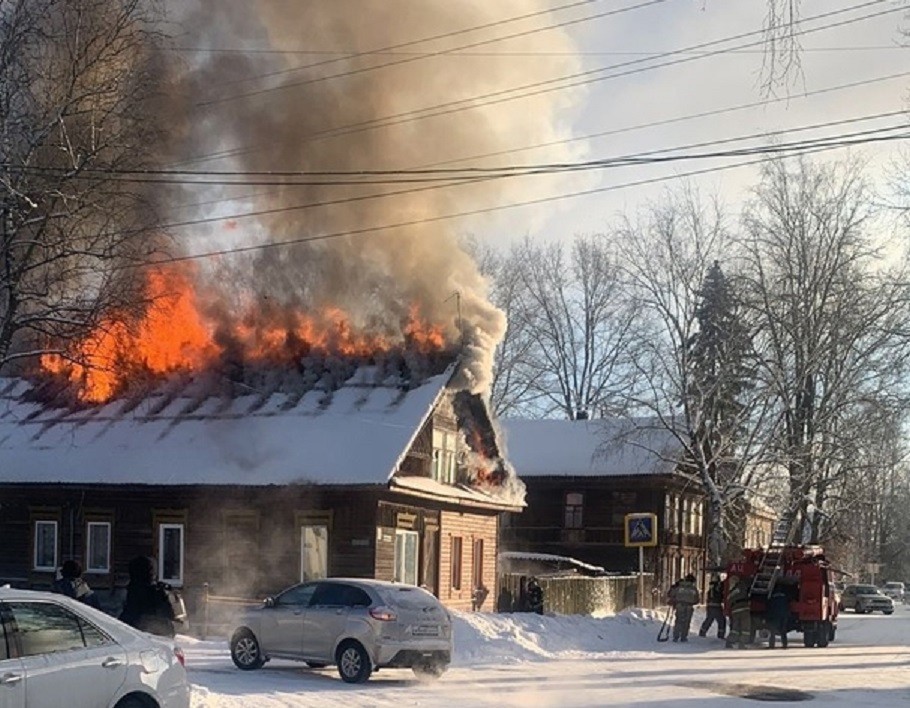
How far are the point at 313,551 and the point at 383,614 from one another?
442 inches

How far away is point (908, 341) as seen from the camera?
83.7 feet

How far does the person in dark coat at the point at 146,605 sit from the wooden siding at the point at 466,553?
607 inches

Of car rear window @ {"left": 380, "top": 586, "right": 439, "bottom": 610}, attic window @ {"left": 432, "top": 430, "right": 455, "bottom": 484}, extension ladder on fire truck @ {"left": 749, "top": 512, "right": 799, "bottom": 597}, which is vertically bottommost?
extension ladder on fire truck @ {"left": 749, "top": 512, "right": 799, "bottom": 597}

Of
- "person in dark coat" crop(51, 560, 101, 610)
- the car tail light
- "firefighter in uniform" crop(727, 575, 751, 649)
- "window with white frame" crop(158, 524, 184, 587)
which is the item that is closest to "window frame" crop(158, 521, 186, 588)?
"window with white frame" crop(158, 524, 184, 587)

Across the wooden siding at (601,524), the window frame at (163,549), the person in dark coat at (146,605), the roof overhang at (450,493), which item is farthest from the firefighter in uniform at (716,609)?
the person in dark coat at (146,605)

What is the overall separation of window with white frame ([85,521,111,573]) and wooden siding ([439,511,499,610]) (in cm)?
818

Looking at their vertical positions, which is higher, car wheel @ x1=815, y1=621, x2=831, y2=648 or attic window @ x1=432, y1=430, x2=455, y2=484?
attic window @ x1=432, y1=430, x2=455, y2=484

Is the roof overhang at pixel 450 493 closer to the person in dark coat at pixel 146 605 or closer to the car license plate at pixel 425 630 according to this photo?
the car license plate at pixel 425 630

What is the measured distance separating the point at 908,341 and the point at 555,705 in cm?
1433

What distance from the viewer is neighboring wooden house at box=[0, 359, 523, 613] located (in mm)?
26922

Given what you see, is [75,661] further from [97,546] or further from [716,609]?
[716,609]

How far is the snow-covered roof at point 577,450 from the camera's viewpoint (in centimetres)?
4431

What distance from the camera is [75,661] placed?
8867 millimetres

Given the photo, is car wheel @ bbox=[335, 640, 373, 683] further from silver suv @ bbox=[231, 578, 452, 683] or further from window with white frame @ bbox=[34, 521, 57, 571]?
window with white frame @ bbox=[34, 521, 57, 571]
